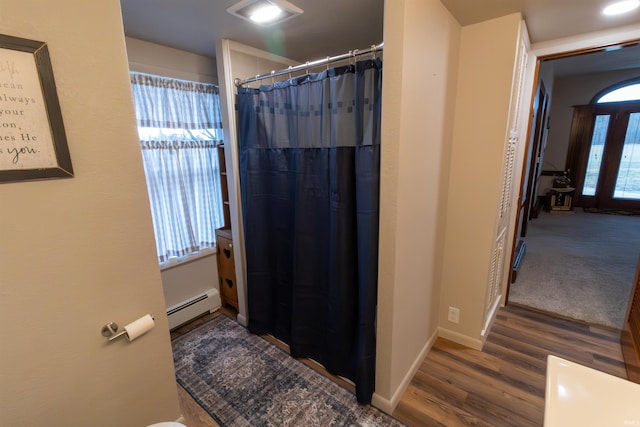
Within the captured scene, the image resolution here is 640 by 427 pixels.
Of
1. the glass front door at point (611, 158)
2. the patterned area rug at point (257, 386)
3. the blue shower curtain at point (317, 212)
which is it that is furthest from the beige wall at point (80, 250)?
the glass front door at point (611, 158)

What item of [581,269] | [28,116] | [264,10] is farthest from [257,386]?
[581,269]

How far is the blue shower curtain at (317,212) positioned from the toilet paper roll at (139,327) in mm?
938

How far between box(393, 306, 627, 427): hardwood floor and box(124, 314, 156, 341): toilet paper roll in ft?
4.74

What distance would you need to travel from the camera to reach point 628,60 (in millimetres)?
4516

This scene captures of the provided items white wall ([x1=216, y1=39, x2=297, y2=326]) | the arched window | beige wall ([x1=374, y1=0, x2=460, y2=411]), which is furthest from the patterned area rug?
the arched window

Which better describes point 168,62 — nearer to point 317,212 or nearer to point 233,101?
point 233,101

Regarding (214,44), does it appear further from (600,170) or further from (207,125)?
(600,170)

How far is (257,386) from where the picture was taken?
1.86 meters

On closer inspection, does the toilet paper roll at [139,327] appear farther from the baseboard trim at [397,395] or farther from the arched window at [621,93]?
the arched window at [621,93]

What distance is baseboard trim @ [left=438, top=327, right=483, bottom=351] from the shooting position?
2148 millimetres

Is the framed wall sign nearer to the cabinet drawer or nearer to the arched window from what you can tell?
the cabinet drawer

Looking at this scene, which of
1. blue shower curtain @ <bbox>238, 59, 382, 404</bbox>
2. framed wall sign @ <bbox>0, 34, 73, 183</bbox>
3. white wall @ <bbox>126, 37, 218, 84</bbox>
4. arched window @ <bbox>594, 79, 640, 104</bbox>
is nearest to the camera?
framed wall sign @ <bbox>0, 34, 73, 183</bbox>

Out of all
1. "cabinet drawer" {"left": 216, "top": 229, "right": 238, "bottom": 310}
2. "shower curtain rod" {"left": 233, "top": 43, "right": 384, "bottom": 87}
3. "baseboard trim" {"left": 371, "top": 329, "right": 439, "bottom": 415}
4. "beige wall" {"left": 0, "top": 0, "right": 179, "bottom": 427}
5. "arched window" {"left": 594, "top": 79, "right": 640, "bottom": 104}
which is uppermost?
"arched window" {"left": 594, "top": 79, "right": 640, "bottom": 104}

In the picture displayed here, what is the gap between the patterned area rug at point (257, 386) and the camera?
1639mm
